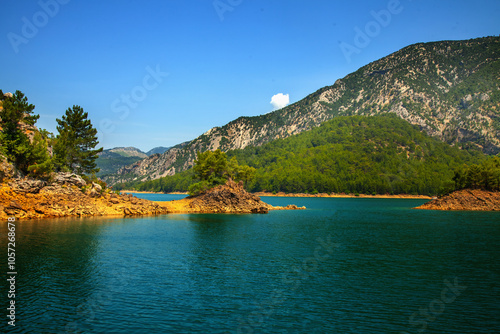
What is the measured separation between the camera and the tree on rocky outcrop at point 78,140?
85.1 meters

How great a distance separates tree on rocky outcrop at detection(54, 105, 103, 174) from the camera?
3349 inches

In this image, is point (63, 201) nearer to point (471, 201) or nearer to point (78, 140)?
point (78, 140)

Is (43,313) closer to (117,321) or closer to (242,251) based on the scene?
(117,321)

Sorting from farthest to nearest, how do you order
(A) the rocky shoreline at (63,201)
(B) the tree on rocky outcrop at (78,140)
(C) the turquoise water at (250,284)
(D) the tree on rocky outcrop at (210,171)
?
(D) the tree on rocky outcrop at (210,171) → (B) the tree on rocky outcrop at (78,140) → (A) the rocky shoreline at (63,201) → (C) the turquoise water at (250,284)

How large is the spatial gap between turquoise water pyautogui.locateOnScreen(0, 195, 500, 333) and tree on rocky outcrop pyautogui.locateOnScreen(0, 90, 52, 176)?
79.0 feet

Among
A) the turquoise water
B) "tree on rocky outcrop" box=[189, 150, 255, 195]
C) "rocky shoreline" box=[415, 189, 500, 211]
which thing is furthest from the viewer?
"rocky shoreline" box=[415, 189, 500, 211]

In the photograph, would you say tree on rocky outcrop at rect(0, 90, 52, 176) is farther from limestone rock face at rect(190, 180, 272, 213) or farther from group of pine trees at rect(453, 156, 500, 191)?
group of pine trees at rect(453, 156, 500, 191)

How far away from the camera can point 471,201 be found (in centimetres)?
11006

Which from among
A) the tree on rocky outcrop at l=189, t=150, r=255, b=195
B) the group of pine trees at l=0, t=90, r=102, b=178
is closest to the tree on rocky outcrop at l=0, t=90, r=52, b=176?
the group of pine trees at l=0, t=90, r=102, b=178

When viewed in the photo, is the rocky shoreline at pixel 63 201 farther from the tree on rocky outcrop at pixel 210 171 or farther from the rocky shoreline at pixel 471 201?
the rocky shoreline at pixel 471 201

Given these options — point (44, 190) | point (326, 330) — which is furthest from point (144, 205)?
point (326, 330)

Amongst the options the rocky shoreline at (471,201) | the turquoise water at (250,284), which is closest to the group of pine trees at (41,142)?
the turquoise water at (250,284)

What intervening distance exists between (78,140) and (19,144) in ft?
59.2

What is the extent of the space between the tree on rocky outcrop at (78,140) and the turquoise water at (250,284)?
1545 inches
